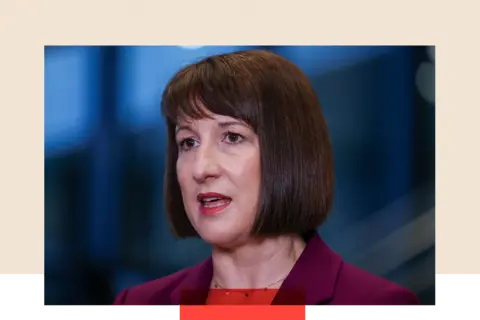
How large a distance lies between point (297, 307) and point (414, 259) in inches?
18.0

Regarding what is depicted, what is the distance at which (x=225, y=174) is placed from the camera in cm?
293

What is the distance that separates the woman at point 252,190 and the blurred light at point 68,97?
0.29 metres

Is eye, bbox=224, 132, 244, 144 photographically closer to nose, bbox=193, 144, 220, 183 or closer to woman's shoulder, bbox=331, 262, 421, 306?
nose, bbox=193, 144, 220, 183

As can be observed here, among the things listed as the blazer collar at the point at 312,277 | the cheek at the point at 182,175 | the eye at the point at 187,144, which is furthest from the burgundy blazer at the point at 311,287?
the eye at the point at 187,144

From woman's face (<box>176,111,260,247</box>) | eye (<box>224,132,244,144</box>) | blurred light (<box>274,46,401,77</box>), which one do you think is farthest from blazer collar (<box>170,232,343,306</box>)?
blurred light (<box>274,46,401,77</box>)

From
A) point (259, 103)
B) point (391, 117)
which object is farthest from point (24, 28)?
point (391, 117)

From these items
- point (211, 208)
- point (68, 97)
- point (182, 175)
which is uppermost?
point (68, 97)

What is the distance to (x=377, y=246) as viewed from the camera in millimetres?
3025

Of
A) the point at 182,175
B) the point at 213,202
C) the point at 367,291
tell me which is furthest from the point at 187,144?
the point at 367,291

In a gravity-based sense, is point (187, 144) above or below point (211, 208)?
above

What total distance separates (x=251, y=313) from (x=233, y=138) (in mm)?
615

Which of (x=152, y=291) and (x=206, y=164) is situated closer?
(x=206, y=164)

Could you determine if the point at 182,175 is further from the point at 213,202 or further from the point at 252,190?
the point at 252,190

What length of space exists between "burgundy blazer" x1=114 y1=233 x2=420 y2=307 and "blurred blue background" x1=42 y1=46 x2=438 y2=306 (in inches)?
1.6
